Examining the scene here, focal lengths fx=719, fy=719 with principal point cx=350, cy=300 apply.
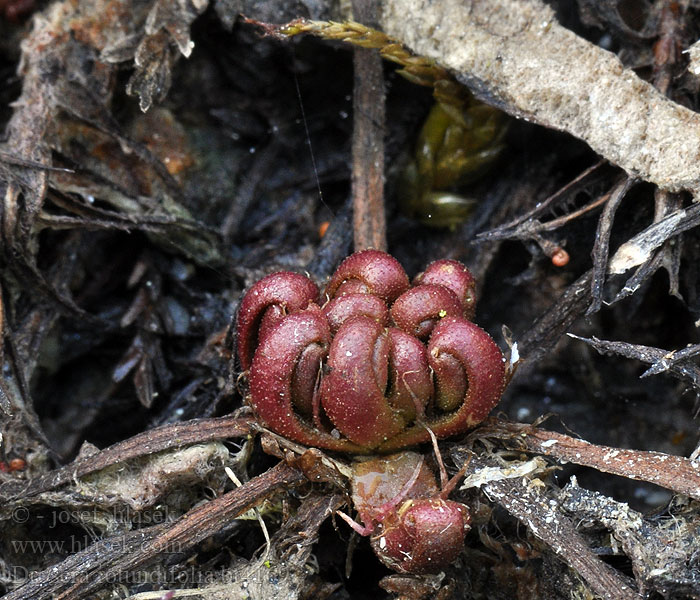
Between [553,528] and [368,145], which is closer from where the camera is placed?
[553,528]

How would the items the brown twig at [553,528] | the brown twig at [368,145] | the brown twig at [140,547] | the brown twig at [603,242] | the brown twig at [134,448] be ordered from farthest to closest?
the brown twig at [368,145]
the brown twig at [603,242]
the brown twig at [134,448]
the brown twig at [140,547]
the brown twig at [553,528]

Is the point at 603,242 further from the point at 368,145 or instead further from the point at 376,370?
the point at 368,145

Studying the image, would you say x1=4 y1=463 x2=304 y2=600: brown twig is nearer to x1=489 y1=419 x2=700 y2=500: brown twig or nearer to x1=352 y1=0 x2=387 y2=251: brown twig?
x1=489 y1=419 x2=700 y2=500: brown twig

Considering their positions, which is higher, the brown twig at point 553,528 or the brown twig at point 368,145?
the brown twig at point 368,145

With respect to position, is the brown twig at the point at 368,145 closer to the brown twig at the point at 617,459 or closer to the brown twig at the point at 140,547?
the brown twig at the point at 617,459

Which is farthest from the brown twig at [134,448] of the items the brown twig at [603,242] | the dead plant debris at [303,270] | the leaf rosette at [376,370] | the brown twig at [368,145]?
the brown twig at [603,242]

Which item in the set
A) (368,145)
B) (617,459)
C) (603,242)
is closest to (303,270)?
A: (368,145)

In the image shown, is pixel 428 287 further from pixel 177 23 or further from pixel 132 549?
pixel 177 23

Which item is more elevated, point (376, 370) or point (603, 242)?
point (603, 242)
